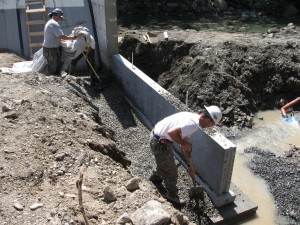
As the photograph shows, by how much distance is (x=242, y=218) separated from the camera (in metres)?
6.42

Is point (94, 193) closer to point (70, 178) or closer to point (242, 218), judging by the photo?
point (70, 178)

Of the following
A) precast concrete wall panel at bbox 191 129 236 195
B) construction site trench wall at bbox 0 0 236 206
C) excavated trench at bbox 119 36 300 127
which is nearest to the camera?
precast concrete wall panel at bbox 191 129 236 195

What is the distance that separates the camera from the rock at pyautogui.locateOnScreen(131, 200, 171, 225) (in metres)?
4.28

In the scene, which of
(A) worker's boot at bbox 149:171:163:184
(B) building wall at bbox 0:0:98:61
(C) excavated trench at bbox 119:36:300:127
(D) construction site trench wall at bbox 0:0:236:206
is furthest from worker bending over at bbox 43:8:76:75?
(A) worker's boot at bbox 149:171:163:184

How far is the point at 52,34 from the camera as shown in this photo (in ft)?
30.7

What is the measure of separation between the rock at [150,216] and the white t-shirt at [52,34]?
6.15 m

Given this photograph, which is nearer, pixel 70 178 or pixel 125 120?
pixel 70 178

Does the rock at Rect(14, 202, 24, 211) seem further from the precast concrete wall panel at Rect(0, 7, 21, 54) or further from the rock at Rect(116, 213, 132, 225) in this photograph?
the precast concrete wall panel at Rect(0, 7, 21, 54)

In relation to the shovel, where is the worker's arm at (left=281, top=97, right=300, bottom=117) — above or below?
above

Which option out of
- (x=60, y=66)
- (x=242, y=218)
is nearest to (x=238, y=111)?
(x=242, y=218)

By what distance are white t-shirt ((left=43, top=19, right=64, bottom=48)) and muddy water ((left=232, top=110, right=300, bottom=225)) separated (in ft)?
17.4

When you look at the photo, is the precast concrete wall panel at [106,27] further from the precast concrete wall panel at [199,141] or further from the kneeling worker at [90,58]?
the precast concrete wall panel at [199,141]

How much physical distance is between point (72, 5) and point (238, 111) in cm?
659

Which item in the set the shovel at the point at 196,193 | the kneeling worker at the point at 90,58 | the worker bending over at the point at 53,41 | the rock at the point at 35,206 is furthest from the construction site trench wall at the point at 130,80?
the rock at the point at 35,206
